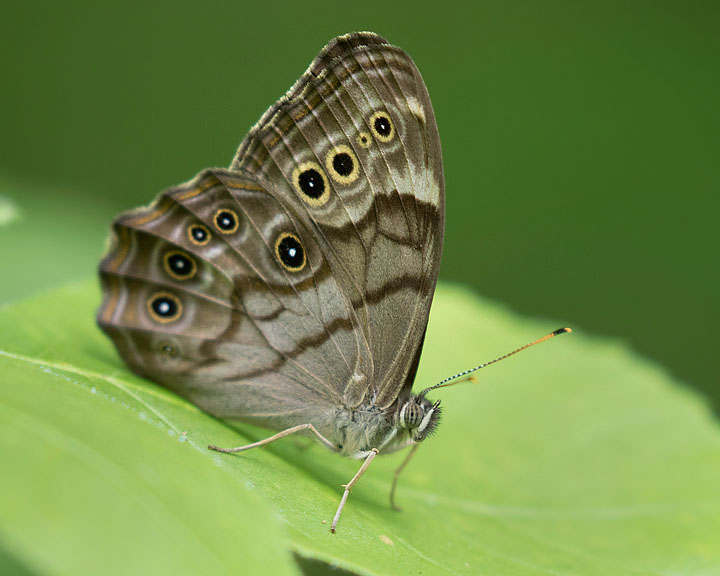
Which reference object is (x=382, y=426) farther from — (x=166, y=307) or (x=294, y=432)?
(x=166, y=307)

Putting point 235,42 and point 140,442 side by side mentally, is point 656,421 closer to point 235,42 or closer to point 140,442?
point 140,442

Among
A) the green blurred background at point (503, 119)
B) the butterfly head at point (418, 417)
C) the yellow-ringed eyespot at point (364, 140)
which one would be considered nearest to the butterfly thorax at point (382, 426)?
the butterfly head at point (418, 417)

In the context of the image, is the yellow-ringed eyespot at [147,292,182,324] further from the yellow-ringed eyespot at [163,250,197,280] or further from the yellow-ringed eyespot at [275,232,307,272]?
the yellow-ringed eyespot at [275,232,307,272]

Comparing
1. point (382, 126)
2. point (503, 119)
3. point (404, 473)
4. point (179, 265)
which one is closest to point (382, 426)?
point (404, 473)

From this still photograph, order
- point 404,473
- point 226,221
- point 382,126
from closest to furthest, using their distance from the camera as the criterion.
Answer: point 382,126 < point 226,221 < point 404,473

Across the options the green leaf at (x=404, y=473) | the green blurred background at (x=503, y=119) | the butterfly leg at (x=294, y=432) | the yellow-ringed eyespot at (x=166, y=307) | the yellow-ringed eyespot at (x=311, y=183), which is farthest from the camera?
the green blurred background at (x=503, y=119)

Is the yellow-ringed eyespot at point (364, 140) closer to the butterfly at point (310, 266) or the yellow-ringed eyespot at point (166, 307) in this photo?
the butterfly at point (310, 266)

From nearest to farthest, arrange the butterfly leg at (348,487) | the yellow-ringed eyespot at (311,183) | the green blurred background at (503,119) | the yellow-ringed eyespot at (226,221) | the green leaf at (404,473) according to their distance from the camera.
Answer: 1. the green leaf at (404,473)
2. the butterfly leg at (348,487)
3. the yellow-ringed eyespot at (311,183)
4. the yellow-ringed eyespot at (226,221)
5. the green blurred background at (503,119)

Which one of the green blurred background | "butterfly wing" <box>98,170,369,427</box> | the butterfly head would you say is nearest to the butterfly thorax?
the butterfly head
